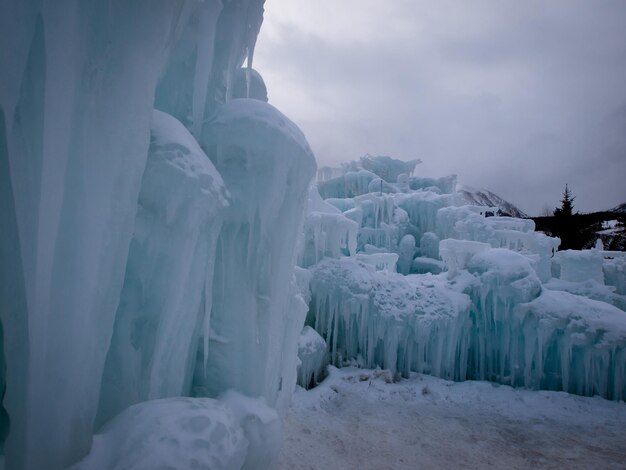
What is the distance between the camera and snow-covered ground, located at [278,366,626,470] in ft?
21.9

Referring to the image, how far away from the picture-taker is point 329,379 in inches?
416

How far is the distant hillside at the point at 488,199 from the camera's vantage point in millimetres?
59219

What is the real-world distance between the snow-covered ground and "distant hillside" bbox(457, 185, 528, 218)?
53111 mm

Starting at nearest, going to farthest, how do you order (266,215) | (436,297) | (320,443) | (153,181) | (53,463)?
(53,463), (153,181), (266,215), (320,443), (436,297)

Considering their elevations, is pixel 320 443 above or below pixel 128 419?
below

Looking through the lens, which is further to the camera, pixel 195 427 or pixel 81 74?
pixel 195 427

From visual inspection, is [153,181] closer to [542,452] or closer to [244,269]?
[244,269]

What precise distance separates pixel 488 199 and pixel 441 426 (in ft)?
208

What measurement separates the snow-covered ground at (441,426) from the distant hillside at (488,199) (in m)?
53.1

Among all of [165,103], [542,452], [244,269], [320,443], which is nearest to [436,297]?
[542,452]

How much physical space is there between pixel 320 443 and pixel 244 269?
15.7 feet

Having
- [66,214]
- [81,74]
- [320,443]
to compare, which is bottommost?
[320,443]

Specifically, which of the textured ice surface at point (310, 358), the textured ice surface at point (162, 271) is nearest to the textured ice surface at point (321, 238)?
the textured ice surface at point (310, 358)

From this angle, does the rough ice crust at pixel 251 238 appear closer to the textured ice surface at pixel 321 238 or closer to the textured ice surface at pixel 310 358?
the textured ice surface at pixel 310 358
